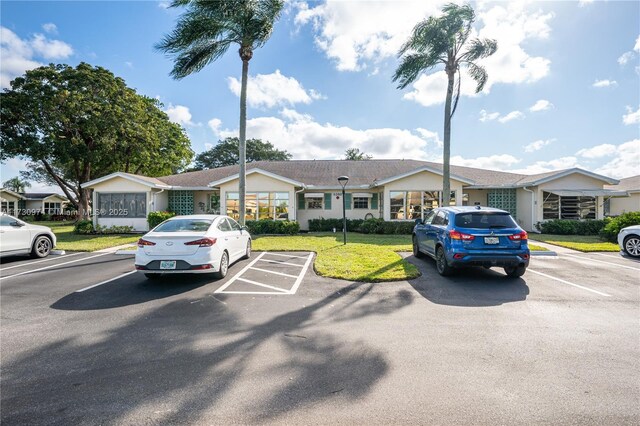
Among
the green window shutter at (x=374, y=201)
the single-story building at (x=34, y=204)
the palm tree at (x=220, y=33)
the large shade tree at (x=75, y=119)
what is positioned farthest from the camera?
the single-story building at (x=34, y=204)

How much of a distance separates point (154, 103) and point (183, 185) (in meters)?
15.4

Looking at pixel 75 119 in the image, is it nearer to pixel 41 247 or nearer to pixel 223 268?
pixel 41 247

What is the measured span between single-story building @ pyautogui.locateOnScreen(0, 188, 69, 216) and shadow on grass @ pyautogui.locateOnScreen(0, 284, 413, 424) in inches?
1975

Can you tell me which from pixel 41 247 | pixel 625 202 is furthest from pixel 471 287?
pixel 625 202

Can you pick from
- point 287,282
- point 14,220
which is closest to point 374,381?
point 287,282

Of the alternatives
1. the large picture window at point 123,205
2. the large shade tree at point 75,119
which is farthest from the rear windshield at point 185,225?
the large shade tree at point 75,119

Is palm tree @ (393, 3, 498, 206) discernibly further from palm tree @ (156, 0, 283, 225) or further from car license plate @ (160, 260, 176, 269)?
car license plate @ (160, 260, 176, 269)

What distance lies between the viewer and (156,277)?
7.09 metres

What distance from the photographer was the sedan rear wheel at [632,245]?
32.4 feet

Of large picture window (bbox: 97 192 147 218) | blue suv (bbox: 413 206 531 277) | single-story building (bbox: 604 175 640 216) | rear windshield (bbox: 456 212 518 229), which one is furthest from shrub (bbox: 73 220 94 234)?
single-story building (bbox: 604 175 640 216)

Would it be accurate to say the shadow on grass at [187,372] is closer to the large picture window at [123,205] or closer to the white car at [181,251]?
the white car at [181,251]

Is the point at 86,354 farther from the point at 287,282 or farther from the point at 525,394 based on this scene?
the point at 525,394

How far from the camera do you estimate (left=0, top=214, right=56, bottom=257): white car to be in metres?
8.95

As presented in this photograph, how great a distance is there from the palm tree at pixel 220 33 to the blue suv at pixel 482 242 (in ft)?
29.3
